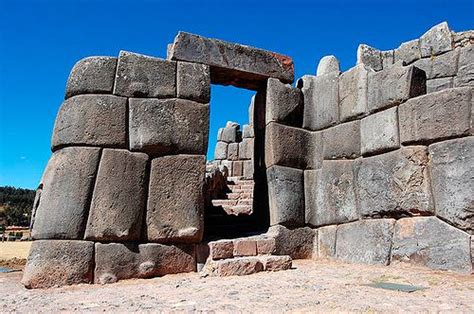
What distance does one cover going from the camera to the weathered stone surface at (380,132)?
5.51 metres

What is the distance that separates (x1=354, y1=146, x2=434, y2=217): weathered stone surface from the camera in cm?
510

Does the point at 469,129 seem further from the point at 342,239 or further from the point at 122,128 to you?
the point at 122,128

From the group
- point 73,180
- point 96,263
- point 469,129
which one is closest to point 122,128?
point 73,180

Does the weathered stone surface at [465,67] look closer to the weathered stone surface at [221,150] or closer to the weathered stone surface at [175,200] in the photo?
the weathered stone surface at [175,200]

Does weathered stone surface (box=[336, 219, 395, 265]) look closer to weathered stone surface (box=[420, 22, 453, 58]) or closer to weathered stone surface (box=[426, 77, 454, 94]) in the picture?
weathered stone surface (box=[426, 77, 454, 94])

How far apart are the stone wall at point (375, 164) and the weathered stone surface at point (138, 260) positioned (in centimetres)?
164

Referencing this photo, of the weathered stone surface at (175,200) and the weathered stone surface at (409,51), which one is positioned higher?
the weathered stone surface at (409,51)

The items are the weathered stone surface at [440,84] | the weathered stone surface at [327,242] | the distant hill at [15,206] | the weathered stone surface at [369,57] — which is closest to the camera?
the weathered stone surface at [327,242]

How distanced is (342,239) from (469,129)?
7.71 ft

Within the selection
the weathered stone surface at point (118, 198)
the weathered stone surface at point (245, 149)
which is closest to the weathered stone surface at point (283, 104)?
the weathered stone surface at point (118, 198)

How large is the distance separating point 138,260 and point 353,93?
3948 millimetres

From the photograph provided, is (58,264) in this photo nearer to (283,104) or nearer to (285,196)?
(285,196)

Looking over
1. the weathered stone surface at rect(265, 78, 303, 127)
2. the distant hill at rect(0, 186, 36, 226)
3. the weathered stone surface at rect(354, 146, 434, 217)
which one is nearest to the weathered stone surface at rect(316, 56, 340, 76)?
the weathered stone surface at rect(265, 78, 303, 127)

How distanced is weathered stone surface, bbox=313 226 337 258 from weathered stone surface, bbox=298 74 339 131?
1.69m
